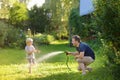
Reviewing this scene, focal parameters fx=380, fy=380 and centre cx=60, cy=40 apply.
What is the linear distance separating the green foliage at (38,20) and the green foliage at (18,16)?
0.76 metres

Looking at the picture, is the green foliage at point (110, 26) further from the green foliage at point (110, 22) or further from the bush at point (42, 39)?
the bush at point (42, 39)

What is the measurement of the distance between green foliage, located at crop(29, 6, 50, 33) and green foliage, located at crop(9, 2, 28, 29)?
76cm

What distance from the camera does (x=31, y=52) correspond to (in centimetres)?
1345

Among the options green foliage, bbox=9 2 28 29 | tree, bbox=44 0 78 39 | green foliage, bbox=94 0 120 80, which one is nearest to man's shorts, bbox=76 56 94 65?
green foliage, bbox=94 0 120 80

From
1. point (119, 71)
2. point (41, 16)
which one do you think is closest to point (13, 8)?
point (41, 16)

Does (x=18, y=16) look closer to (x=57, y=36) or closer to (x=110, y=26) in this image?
(x=57, y=36)

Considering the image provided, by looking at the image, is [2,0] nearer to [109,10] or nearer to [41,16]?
[41,16]

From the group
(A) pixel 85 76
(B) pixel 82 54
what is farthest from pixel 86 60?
(A) pixel 85 76

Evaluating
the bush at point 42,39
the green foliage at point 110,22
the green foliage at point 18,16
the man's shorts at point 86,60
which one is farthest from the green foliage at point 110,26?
the green foliage at point 18,16

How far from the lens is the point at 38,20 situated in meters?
40.1

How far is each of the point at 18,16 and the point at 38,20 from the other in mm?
2527

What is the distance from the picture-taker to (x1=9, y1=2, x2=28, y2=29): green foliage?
38312 mm

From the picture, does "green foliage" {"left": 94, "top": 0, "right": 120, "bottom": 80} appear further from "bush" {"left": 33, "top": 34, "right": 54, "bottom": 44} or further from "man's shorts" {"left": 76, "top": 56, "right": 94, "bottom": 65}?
"bush" {"left": 33, "top": 34, "right": 54, "bottom": 44}

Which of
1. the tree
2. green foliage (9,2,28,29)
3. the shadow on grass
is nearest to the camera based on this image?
the shadow on grass
